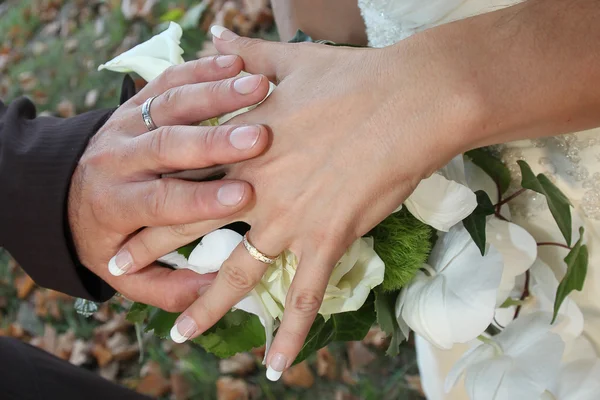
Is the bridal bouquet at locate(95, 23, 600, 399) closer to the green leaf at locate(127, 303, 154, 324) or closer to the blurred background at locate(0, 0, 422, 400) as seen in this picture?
the green leaf at locate(127, 303, 154, 324)

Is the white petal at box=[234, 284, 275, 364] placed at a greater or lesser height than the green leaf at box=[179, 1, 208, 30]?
greater

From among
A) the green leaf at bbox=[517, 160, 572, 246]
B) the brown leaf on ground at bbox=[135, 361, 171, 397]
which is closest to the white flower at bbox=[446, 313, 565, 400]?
the green leaf at bbox=[517, 160, 572, 246]

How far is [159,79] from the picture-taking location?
732 millimetres

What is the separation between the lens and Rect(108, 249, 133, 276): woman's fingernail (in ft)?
2.35

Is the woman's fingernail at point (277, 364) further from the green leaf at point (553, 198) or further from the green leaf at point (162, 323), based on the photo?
the green leaf at point (553, 198)

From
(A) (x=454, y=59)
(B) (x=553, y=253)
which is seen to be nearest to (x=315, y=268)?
(A) (x=454, y=59)

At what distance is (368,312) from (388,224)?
0.39ft

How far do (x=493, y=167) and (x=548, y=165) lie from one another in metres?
0.09

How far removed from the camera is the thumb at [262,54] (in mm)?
672

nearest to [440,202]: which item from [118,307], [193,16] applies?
[118,307]

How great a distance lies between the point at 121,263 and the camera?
2.37ft

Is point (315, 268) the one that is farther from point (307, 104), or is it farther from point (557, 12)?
point (557, 12)

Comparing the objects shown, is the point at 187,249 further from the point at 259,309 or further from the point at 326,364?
the point at 326,364

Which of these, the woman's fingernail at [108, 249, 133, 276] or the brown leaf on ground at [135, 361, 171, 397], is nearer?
the woman's fingernail at [108, 249, 133, 276]
